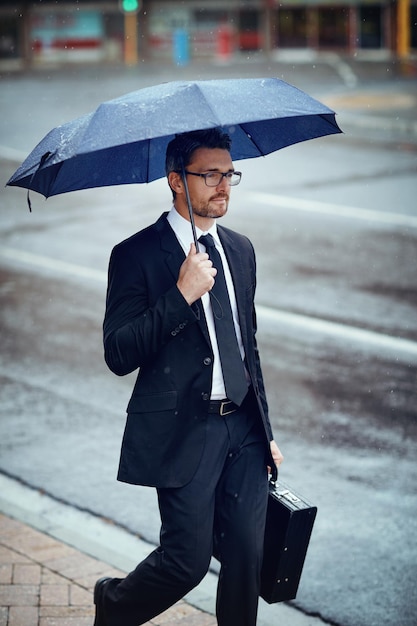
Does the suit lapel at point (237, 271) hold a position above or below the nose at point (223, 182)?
below

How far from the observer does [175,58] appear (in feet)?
147

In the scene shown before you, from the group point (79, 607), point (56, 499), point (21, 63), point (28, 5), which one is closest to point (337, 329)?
point (56, 499)

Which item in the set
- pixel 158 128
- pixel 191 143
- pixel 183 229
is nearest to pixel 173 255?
pixel 183 229

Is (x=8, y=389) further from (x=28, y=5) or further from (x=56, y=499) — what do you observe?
(x=28, y=5)

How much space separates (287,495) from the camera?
4258 millimetres

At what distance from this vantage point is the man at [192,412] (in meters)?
3.96

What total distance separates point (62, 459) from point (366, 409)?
2.21 meters

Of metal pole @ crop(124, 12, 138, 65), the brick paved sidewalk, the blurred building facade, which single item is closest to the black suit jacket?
the brick paved sidewalk

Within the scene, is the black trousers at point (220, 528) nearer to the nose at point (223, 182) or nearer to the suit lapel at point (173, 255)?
the suit lapel at point (173, 255)

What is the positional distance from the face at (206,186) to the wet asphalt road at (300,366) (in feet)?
7.06

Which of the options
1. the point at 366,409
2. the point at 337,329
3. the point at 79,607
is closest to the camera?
the point at 79,607

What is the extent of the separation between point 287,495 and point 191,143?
1.40m

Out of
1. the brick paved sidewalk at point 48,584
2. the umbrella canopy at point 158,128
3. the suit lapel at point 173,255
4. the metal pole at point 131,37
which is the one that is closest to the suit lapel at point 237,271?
the suit lapel at point 173,255

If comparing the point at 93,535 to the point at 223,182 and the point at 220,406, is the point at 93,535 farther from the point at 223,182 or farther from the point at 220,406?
the point at 223,182
